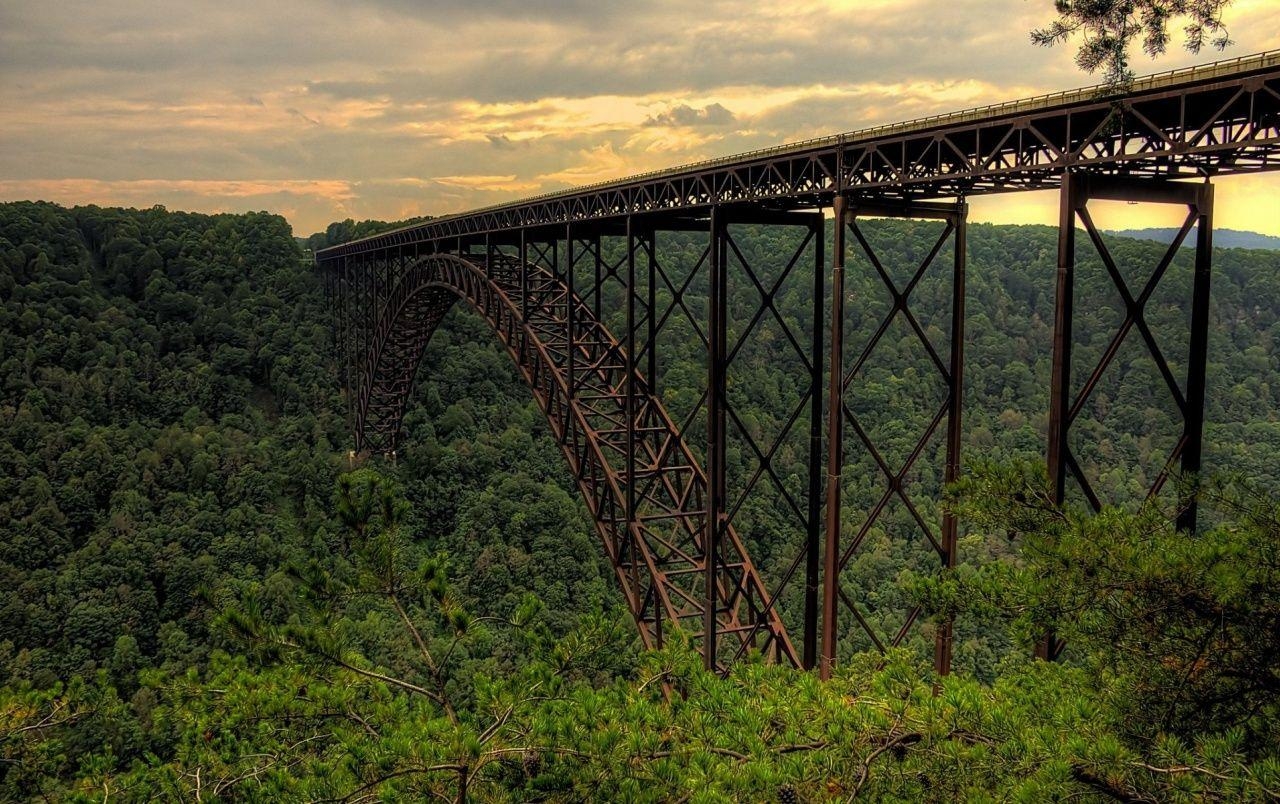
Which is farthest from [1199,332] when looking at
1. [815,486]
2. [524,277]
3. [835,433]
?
[524,277]

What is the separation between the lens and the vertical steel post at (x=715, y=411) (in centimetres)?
1303

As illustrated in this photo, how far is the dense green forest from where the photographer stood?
523 cm

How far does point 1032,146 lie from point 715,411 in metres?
6.21

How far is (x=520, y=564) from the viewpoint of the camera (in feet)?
121

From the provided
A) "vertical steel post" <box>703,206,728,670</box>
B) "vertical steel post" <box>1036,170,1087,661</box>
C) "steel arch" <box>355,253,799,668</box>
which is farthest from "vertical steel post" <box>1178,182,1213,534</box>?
"vertical steel post" <box>703,206,728,670</box>

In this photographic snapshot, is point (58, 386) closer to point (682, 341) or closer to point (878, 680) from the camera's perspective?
point (682, 341)

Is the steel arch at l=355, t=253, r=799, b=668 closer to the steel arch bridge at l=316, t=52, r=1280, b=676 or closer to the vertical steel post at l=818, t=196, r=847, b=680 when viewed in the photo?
the steel arch bridge at l=316, t=52, r=1280, b=676

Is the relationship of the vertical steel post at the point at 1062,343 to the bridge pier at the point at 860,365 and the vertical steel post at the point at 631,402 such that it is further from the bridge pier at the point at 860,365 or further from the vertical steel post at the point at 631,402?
the vertical steel post at the point at 631,402

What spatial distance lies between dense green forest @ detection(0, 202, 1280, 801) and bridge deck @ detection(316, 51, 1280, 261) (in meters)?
2.00

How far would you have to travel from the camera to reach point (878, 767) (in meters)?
5.81

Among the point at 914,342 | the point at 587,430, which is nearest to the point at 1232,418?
the point at 914,342

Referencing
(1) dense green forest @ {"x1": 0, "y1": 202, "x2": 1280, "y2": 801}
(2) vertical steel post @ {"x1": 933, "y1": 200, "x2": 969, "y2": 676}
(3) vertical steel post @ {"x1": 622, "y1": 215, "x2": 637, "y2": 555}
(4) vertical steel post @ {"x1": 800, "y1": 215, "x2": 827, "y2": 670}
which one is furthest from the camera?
(3) vertical steel post @ {"x1": 622, "y1": 215, "x2": 637, "y2": 555}

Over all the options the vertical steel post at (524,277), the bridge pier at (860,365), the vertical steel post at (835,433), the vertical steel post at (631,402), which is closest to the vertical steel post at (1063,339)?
the bridge pier at (860,365)

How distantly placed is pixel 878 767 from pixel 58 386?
45.0 metres
